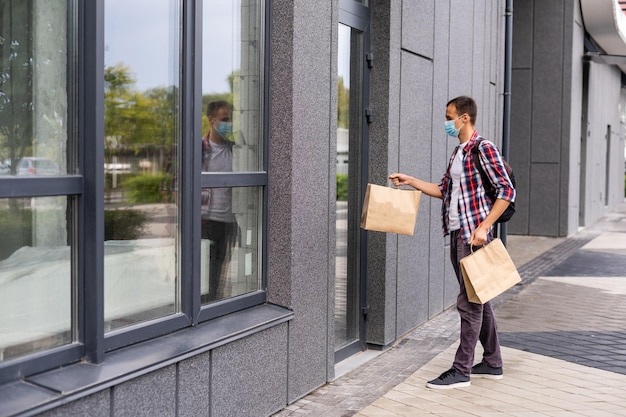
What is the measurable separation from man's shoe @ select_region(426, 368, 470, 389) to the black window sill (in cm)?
128

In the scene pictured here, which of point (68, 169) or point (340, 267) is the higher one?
point (68, 169)

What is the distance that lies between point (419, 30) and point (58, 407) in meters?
5.32

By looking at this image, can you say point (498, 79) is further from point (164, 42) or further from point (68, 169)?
point (68, 169)

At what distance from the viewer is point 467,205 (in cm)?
556

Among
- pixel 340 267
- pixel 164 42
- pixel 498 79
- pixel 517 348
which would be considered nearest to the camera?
pixel 164 42

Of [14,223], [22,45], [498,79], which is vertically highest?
[498,79]

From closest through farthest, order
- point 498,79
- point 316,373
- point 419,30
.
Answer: point 316,373
point 419,30
point 498,79

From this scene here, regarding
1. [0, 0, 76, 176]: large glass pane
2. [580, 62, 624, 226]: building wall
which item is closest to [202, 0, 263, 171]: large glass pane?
[0, 0, 76, 176]: large glass pane

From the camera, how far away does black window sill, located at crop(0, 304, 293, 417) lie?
3.16 m

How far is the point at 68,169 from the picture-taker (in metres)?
3.61

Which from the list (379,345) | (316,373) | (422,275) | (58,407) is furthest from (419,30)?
(58,407)

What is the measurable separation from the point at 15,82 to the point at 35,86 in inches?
3.8

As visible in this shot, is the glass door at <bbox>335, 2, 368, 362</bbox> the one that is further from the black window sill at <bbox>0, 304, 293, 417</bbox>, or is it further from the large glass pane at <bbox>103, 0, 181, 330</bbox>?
the large glass pane at <bbox>103, 0, 181, 330</bbox>

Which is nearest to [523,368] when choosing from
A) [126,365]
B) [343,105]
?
[343,105]
